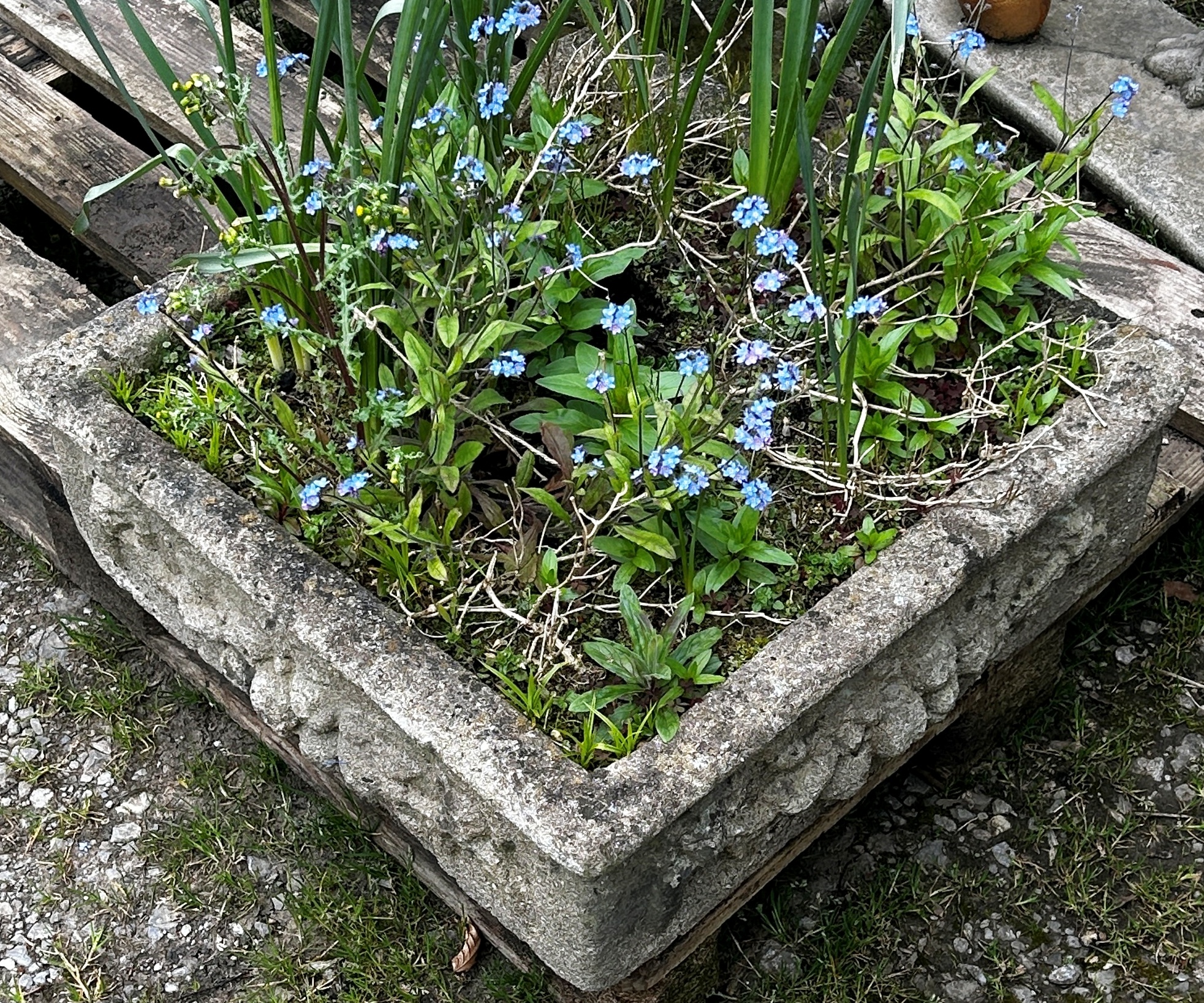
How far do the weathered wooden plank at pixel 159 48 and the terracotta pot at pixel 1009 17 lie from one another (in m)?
1.46

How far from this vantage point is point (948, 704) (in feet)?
6.01

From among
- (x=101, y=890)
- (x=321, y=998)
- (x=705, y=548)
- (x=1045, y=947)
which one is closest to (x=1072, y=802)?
(x=1045, y=947)

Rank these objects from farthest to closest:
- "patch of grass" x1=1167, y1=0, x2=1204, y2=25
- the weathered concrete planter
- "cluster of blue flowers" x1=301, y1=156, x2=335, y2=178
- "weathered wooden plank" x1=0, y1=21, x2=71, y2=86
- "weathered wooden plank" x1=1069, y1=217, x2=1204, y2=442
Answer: "patch of grass" x1=1167, y1=0, x2=1204, y2=25, "weathered wooden plank" x1=0, y1=21, x2=71, y2=86, "weathered wooden plank" x1=1069, y1=217, x2=1204, y2=442, "cluster of blue flowers" x1=301, y1=156, x2=335, y2=178, the weathered concrete planter

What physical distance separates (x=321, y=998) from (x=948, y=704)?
3.32 ft

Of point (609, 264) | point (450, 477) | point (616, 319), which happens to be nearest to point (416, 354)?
point (450, 477)

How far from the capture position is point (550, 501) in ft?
5.79

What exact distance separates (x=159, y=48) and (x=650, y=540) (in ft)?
5.60

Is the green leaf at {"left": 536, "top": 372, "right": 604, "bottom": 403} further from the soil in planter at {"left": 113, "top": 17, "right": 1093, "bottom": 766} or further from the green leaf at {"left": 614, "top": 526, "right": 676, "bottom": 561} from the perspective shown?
the green leaf at {"left": 614, "top": 526, "right": 676, "bottom": 561}

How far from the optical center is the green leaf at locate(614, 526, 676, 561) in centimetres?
169

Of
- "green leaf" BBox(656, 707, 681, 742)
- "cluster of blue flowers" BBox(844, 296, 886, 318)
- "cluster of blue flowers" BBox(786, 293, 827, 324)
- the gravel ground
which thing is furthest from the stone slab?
"green leaf" BBox(656, 707, 681, 742)

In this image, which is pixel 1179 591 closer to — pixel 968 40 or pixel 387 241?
pixel 968 40

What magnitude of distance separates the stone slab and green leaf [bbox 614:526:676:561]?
61.8 inches

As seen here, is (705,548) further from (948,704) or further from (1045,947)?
(1045,947)

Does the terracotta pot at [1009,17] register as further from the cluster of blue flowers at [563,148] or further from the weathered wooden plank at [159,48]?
the cluster of blue flowers at [563,148]
